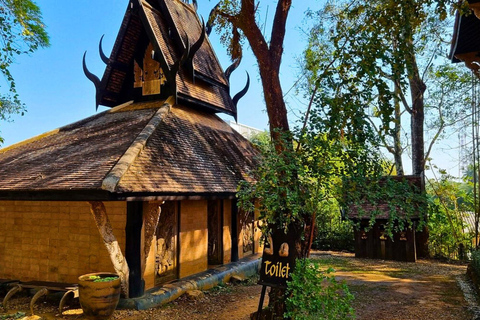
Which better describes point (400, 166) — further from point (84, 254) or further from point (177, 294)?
point (84, 254)

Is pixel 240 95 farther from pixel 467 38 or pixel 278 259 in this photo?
pixel 278 259

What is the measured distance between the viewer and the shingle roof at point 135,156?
7.44 meters

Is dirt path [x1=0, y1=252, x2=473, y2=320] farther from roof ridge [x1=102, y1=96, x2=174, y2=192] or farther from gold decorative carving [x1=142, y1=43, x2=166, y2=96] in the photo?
gold decorative carving [x1=142, y1=43, x2=166, y2=96]

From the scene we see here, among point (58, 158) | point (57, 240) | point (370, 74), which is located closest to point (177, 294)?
point (57, 240)

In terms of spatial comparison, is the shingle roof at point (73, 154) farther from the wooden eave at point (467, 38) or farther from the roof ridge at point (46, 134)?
the wooden eave at point (467, 38)

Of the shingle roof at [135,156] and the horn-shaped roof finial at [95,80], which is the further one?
the horn-shaped roof finial at [95,80]

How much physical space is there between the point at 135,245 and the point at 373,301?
18.4 ft

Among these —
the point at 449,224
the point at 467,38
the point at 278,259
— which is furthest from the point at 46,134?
the point at 449,224

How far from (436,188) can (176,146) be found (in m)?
12.5

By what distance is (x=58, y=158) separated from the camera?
9.02 meters

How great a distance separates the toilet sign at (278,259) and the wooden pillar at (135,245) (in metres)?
3.01

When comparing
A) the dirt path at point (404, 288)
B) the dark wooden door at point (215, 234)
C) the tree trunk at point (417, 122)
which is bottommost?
the dirt path at point (404, 288)

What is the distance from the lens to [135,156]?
7.89m

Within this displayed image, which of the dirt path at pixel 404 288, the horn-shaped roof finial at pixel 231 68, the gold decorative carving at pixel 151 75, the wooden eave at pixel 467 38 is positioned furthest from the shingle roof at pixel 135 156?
the wooden eave at pixel 467 38
